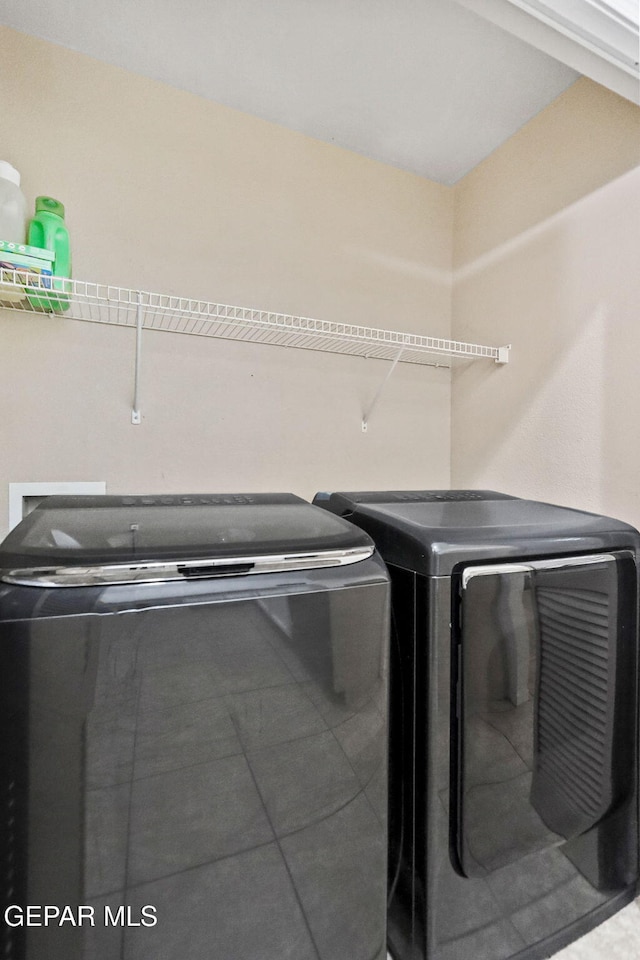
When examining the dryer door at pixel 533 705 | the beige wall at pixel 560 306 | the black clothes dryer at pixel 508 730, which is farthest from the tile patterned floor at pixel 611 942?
the beige wall at pixel 560 306

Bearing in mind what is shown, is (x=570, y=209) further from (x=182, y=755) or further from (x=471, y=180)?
(x=182, y=755)

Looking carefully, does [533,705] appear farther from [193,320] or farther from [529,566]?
[193,320]

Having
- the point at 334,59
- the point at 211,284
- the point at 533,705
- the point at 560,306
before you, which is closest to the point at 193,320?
the point at 211,284

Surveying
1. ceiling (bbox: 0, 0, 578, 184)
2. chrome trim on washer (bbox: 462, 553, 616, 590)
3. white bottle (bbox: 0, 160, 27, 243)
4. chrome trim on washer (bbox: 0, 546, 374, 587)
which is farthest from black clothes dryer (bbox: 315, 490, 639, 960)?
ceiling (bbox: 0, 0, 578, 184)

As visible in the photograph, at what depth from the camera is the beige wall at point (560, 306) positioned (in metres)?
1.44

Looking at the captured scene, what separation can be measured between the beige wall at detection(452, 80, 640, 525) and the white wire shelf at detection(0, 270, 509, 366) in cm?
20

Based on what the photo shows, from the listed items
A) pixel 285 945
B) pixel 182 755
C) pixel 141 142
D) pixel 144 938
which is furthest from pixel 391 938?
pixel 141 142

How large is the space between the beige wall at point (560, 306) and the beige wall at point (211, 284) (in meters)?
0.24

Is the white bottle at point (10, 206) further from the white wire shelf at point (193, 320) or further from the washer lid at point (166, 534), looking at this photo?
the washer lid at point (166, 534)

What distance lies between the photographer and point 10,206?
1335mm

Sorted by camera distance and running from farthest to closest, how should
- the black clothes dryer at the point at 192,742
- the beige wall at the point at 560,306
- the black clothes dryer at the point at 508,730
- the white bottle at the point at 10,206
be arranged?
the beige wall at the point at 560,306, the white bottle at the point at 10,206, the black clothes dryer at the point at 508,730, the black clothes dryer at the point at 192,742

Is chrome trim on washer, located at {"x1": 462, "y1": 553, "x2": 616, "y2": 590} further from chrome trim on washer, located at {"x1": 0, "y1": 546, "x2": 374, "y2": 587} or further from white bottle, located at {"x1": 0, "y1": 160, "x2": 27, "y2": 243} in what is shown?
white bottle, located at {"x1": 0, "y1": 160, "x2": 27, "y2": 243}

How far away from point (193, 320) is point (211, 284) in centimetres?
17

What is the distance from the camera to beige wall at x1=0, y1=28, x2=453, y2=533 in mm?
1512
